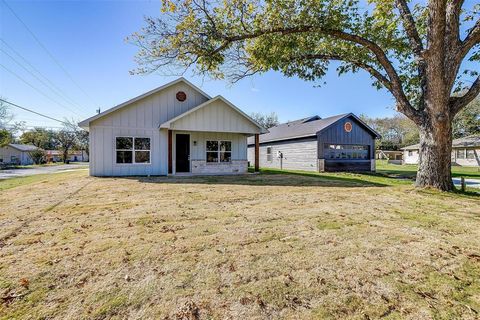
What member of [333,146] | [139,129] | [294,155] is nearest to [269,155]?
[294,155]

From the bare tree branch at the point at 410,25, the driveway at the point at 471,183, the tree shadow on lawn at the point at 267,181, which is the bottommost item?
the driveway at the point at 471,183

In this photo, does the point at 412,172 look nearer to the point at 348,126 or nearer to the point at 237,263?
the point at 348,126

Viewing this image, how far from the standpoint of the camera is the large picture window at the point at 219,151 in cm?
1447

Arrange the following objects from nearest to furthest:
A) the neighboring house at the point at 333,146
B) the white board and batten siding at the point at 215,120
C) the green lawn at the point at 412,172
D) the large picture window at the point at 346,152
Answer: the white board and batten siding at the point at 215,120 < the green lawn at the point at 412,172 < the neighboring house at the point at 333,146 < the large picture window at the point at 346,152

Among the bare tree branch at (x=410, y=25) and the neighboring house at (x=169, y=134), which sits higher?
the bare tree branch at (x=410, y=25)

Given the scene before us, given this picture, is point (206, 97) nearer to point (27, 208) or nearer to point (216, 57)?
point (216, 57)

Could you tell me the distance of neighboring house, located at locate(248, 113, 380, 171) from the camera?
18.3 meters

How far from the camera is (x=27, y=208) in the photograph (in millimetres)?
5566

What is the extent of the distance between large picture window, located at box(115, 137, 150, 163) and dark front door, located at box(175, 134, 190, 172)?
1.77 m

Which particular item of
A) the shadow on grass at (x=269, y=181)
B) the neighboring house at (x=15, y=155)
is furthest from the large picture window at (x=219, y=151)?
the neighboring house at (x=15, y=155)

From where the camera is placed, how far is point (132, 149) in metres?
12.6

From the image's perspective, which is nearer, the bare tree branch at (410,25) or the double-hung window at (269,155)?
the bare tree branch at (410,25)

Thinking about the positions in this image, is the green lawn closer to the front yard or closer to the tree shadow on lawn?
the tree shadow on lawn

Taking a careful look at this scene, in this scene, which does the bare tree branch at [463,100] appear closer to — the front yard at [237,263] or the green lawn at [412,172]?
the front yard at [237,263]
